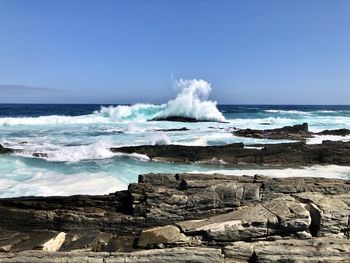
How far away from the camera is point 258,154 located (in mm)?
15883

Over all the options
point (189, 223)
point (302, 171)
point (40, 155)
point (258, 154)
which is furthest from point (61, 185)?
point (302, 171)

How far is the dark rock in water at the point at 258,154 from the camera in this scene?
15586 millimetres

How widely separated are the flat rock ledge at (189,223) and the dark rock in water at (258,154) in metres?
8.34

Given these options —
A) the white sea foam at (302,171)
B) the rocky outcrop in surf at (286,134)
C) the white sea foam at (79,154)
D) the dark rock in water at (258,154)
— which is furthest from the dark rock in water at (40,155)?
the rocky outcrop in surf at (286,134)

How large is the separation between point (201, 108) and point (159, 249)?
41570mm

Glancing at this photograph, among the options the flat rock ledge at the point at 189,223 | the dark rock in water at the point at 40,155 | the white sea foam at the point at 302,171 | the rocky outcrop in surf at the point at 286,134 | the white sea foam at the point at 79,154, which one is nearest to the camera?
the flat rock ledge at the point at 189,223

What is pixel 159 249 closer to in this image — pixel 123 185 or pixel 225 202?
pixel 225 202

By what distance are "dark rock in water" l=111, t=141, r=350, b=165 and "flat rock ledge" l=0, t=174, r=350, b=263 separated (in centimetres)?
834

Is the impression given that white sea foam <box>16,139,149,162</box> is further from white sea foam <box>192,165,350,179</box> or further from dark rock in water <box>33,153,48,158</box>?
white sea foam <box>192,165,350,179</box>

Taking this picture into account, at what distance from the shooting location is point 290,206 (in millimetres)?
6051

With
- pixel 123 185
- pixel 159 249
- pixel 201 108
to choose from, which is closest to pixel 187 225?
pixel 159 249

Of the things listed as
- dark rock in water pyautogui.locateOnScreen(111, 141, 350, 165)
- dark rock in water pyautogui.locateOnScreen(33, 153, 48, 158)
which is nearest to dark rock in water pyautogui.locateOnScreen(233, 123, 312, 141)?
dark rock in water pyautogui.locateOnScreen(111, 141, 350, 165)

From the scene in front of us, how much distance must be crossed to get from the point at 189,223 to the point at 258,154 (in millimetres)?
10121

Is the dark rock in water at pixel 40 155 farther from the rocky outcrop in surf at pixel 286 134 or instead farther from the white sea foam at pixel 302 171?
the rocky outcrop in surf at pixel 286 134
